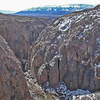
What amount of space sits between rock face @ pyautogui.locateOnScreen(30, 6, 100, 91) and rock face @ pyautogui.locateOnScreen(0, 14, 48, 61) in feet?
38.0

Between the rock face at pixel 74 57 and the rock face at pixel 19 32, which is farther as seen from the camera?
the rock face at pixel 19 32

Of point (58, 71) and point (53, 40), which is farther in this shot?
point (53, 40)

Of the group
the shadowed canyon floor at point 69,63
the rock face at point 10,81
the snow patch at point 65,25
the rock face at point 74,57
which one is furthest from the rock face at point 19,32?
the rock face at point 10,81

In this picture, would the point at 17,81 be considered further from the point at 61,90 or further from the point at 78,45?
the point at 78,45

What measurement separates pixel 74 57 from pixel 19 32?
16997 millimetres

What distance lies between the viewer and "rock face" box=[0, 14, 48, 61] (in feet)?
90.6

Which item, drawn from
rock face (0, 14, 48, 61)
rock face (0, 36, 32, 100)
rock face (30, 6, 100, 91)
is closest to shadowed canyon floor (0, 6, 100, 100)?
rock face (30, 6, 100, 91)

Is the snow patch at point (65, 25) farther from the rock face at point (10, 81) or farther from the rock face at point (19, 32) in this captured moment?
the rock face at point (19, 32)

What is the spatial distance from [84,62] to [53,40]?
4.31 meters

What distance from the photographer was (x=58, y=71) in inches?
560

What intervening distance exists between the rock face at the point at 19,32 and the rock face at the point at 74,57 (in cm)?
1159

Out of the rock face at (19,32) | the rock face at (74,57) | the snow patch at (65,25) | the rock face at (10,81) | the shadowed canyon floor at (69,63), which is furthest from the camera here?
the rock face at (19,32)

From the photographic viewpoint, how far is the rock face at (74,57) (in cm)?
1304

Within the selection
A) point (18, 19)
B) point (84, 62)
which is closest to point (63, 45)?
point (84, 62)
